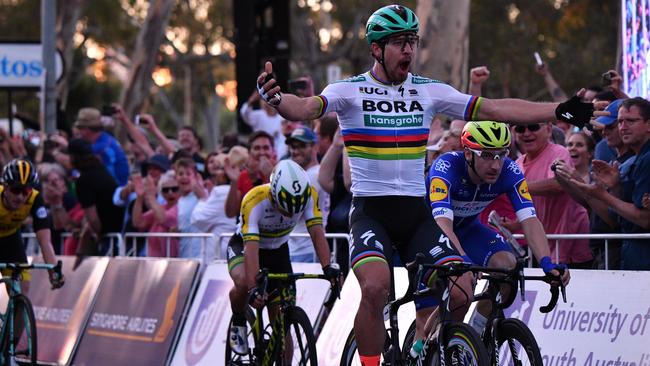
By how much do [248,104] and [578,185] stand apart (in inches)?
293

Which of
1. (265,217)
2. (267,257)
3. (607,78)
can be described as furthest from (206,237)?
(607,78)

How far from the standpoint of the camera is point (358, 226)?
8.02 m

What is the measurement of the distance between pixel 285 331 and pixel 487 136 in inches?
96.6

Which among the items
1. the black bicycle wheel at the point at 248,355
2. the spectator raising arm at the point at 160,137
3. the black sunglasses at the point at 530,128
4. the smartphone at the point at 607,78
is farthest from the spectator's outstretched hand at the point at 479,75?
the spectator raising arm at the point at 160,137

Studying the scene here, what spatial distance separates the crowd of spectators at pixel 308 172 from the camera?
9383 millimetres

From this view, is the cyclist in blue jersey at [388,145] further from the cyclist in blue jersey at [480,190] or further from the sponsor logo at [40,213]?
the sponsor logo at [40,213]

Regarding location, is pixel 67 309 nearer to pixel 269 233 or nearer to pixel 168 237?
pixel 168 237

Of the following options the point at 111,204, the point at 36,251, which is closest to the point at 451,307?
the point at 111,204

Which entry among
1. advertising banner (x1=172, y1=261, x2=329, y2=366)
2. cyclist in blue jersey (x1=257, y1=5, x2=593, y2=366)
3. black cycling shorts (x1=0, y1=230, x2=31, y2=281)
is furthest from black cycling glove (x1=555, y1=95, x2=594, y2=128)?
black cycling shorts (x1=0, y1=230, x2=31, y2=281)

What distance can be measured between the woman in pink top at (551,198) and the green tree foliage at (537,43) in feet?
98.5

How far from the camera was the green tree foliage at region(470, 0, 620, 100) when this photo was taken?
40.9 meters

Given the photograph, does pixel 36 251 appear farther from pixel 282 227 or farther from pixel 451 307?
pixel 451 307

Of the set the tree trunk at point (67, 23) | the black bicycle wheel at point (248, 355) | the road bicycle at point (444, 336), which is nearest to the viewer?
the road bicycle at point (444, 336)

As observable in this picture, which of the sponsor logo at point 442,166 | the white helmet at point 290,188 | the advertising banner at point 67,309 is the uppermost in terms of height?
the sponsor logo at point 442,166
